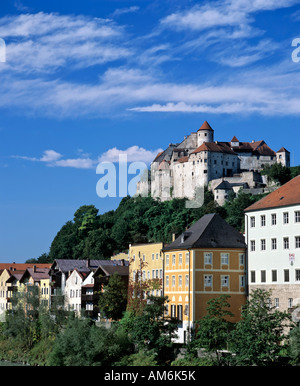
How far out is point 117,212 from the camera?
160 meters

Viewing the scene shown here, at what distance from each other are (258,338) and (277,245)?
11.7 metres

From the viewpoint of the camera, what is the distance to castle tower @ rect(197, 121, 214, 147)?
508 feet

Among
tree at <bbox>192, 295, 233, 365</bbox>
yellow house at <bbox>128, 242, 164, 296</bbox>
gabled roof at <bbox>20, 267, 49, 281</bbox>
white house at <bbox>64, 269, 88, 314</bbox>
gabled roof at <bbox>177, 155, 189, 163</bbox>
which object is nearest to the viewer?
tree at <bbox>192, 295, 233, 365</bbox>

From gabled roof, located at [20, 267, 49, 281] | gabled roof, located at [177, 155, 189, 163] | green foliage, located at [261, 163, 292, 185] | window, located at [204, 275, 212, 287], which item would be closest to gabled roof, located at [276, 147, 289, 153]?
green foliage, located at [261, 163, 292, 185]

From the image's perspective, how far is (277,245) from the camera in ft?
181

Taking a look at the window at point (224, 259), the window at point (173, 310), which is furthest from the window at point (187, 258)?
the window at point (173, 310)

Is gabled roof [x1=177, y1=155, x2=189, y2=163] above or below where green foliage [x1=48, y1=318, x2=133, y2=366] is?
above

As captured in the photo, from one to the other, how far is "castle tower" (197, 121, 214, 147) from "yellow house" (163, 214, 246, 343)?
313 feet

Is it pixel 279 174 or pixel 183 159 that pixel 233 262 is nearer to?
pixel 279 174

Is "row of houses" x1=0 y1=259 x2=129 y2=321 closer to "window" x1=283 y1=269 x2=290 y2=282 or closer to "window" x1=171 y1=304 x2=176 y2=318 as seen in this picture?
"window" x1=171 y1=304 x2=176 y2=318

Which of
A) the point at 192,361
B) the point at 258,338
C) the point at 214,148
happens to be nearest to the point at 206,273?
the point at 192,361

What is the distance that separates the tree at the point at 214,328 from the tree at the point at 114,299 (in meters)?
13.7

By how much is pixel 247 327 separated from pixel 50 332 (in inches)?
1095
